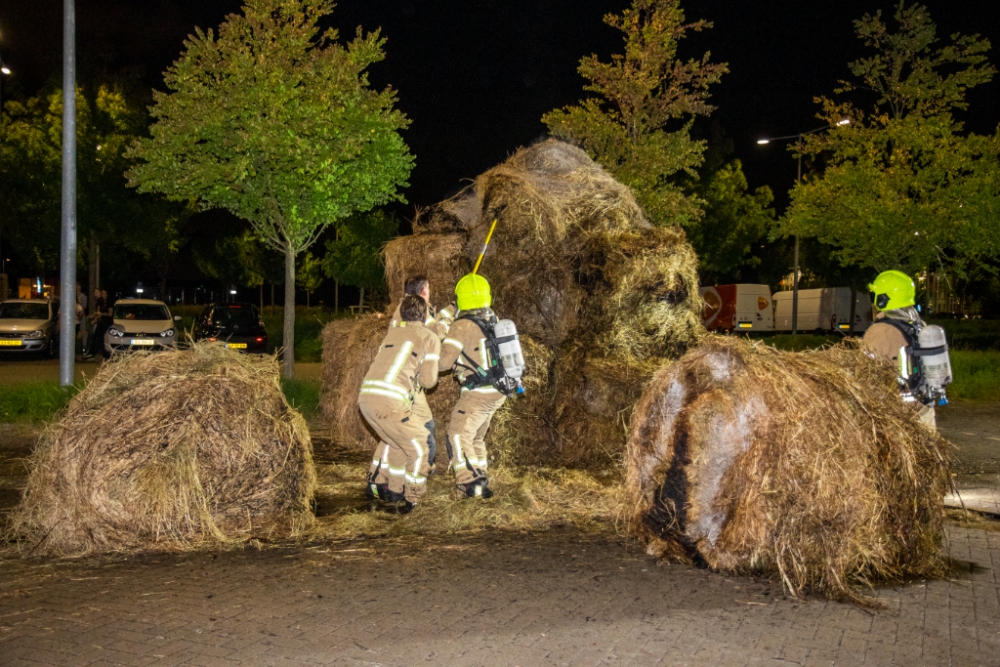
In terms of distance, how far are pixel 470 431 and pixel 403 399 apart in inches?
30.6

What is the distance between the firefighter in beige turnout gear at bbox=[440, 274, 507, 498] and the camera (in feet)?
26.1

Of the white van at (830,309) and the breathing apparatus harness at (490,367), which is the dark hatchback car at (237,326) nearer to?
the breathing apparatus harness at (490,367)

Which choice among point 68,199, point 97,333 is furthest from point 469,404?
point 97,333

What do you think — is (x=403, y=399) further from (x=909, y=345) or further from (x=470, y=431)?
(x=909, y=345)

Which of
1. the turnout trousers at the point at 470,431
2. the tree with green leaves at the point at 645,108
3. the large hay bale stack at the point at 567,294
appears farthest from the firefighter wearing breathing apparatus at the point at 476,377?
the tree with green leaves at the point at 645,108

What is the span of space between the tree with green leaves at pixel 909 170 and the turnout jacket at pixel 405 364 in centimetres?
1380

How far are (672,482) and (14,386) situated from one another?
1072 centimetres

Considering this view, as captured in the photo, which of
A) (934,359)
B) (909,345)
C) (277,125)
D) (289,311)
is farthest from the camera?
(289,311)

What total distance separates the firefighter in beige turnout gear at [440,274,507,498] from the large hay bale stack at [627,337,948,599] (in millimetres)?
1969

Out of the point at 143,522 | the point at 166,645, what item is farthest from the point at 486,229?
the point at 166,645

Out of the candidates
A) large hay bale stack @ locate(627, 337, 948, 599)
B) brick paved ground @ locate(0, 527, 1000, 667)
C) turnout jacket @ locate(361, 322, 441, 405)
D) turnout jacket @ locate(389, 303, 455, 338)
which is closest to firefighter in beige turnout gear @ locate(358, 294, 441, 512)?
turnout jacket @ locate(361, 322, 441, 405)

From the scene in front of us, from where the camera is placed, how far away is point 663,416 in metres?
6.33

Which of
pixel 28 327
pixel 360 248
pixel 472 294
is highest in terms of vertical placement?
pixel 360 248

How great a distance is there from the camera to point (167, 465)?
20.7 feet
